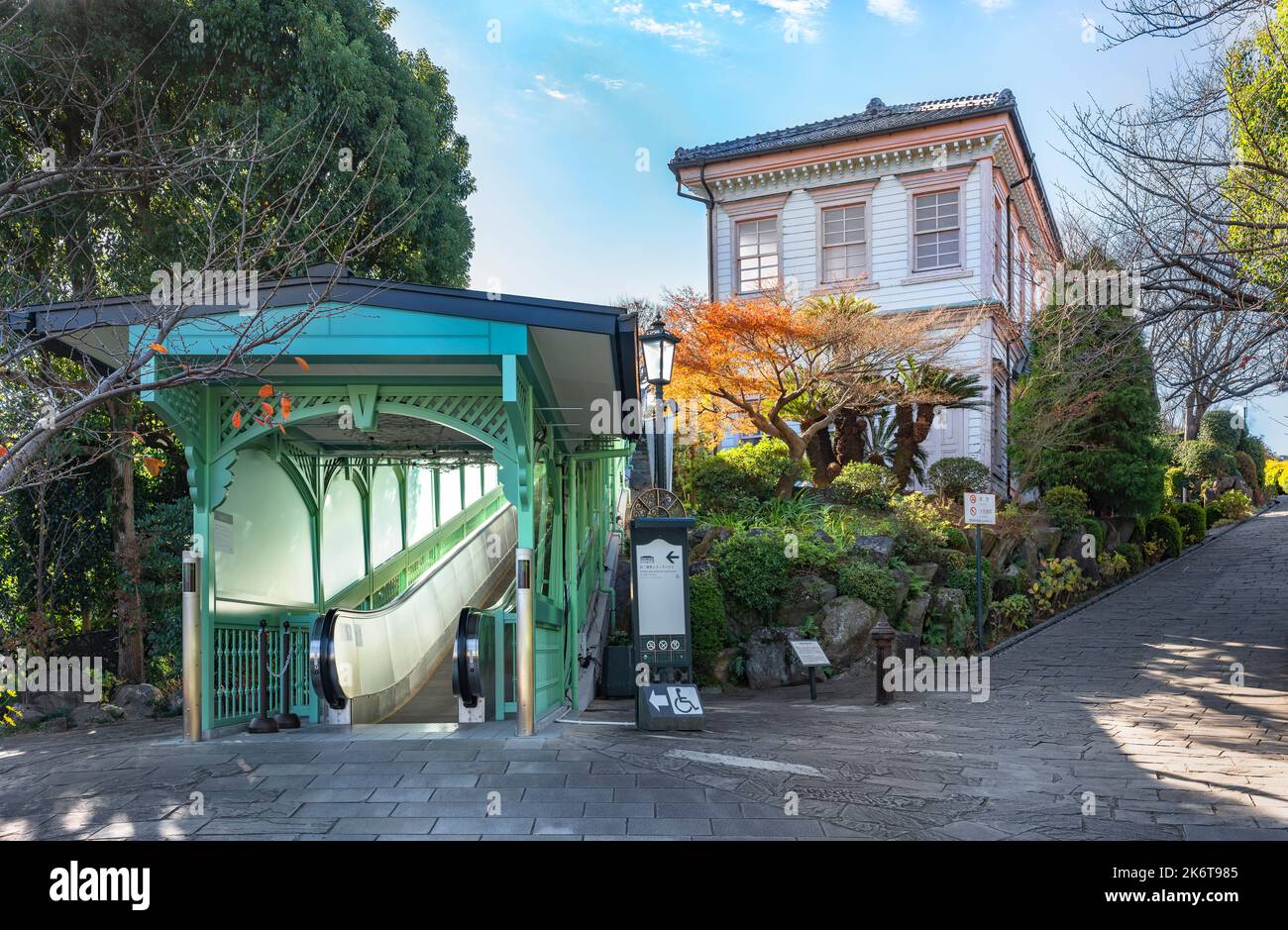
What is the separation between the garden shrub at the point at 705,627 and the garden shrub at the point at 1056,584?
6.33 meters

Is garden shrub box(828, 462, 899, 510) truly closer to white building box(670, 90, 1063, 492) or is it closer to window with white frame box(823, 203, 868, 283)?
white building box(670, 90, 1063, 492)

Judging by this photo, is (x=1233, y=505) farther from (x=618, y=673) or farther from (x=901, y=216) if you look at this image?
(x=618, y=673)

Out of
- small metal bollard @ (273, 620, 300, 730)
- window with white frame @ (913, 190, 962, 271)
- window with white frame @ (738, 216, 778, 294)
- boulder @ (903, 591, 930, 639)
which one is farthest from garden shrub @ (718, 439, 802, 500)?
small metal bollard @ (273, 620, 300, 730)

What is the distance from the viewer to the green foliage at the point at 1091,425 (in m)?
18.0

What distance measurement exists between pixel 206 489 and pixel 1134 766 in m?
8.02

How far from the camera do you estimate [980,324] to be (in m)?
20.7

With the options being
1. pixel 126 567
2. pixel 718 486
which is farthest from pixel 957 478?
pixel 126 567

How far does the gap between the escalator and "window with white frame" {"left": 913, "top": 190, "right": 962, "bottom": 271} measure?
11575 millimetres

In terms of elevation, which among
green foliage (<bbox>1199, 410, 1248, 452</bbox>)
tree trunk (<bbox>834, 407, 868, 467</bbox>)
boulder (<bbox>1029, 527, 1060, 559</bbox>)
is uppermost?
green foliage (<bbox>1199, 410, 1248, 452</bbox>)

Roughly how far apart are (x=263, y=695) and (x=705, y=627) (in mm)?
5648

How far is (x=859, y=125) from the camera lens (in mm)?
22297

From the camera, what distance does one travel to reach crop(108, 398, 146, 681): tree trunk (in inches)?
475

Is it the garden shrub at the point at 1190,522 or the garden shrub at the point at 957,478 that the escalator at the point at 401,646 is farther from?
the garden shrub at the point at 1190,522

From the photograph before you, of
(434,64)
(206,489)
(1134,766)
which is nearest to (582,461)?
(206,489)
